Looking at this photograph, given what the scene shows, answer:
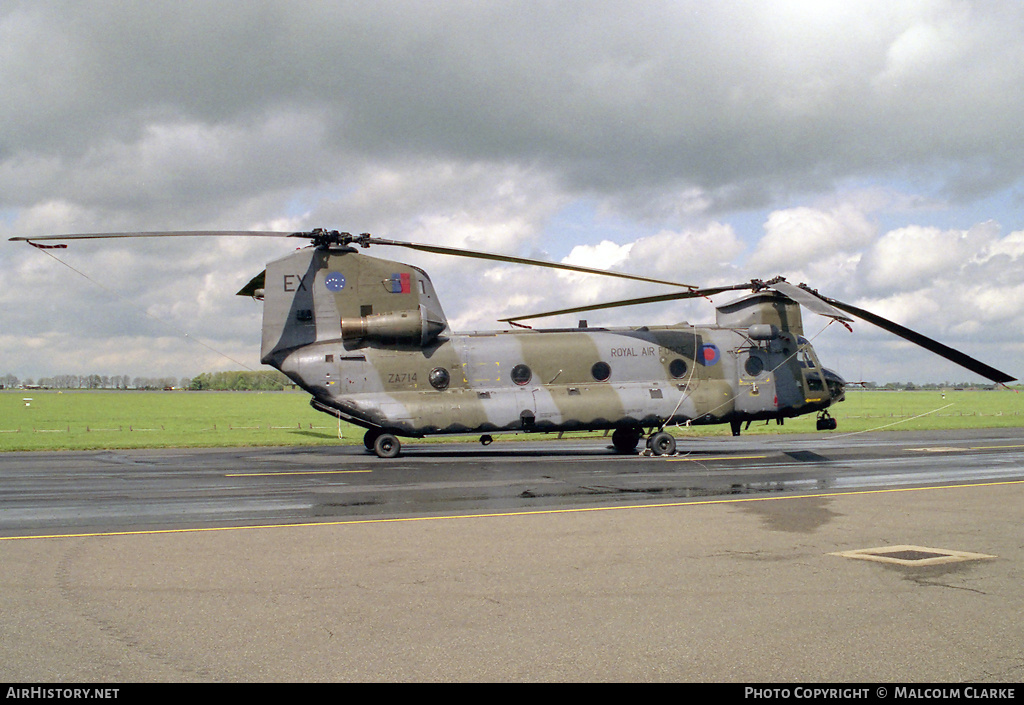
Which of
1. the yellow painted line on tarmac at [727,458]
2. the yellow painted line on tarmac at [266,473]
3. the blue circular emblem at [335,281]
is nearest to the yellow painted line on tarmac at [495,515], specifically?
the yellow painted line on tarmac at [266,473]

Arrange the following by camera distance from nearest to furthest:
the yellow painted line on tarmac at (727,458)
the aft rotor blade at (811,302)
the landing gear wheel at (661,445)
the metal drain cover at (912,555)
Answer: the metal drain cover at (912,555), the aft rotor blade at (811,302), the yellow painted line on tarmac at (727,458), the landing gear wheel at (661,445)

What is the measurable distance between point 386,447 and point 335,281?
5.60 metres

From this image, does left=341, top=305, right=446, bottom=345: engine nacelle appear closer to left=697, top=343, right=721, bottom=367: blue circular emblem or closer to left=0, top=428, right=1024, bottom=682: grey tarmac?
left=697, top=343, right=721, bottom=367: blue circular emblem

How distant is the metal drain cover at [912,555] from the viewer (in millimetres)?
8008

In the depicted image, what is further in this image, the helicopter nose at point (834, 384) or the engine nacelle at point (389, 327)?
the helicopter nose at point (834, 384)

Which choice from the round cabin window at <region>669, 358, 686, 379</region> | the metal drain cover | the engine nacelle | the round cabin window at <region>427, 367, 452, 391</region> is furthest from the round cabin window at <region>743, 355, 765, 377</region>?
the metal drain cover

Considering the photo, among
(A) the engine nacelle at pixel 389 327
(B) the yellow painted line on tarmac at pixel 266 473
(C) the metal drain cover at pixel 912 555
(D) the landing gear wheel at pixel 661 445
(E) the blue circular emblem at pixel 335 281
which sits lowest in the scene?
(C) the metal drain cover at pixel 912 555

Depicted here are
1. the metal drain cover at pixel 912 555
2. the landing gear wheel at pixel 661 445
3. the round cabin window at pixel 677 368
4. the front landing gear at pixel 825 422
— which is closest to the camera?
the metal drain cover at pixel 912 555

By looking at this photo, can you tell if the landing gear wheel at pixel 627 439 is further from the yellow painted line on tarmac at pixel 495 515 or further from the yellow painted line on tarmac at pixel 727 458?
the yellow painted line on tarmac at pixel 495 515

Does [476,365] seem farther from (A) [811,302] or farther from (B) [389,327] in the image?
(A) [811,302]

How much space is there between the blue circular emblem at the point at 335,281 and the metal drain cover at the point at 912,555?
18.1 metres

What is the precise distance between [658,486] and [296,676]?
37.5 feet
